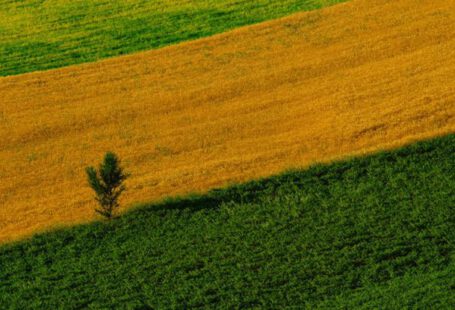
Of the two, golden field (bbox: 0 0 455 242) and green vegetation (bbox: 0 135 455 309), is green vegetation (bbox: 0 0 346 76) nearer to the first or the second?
golden field (bbox: 0 0 455 242)

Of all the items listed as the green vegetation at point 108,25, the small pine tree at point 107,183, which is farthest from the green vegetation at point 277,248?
the green vegetation at point 108,25

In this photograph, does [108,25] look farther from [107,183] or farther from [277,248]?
[277,248]

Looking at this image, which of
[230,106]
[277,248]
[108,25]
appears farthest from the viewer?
[108,25]

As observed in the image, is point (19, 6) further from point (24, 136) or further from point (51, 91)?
point (24, 136)

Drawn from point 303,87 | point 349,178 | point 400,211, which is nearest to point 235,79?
point 303,87

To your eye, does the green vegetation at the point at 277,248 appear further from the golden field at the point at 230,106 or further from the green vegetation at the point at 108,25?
the green vegetation at the point at 108,25

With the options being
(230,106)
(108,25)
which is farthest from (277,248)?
(108,25)
